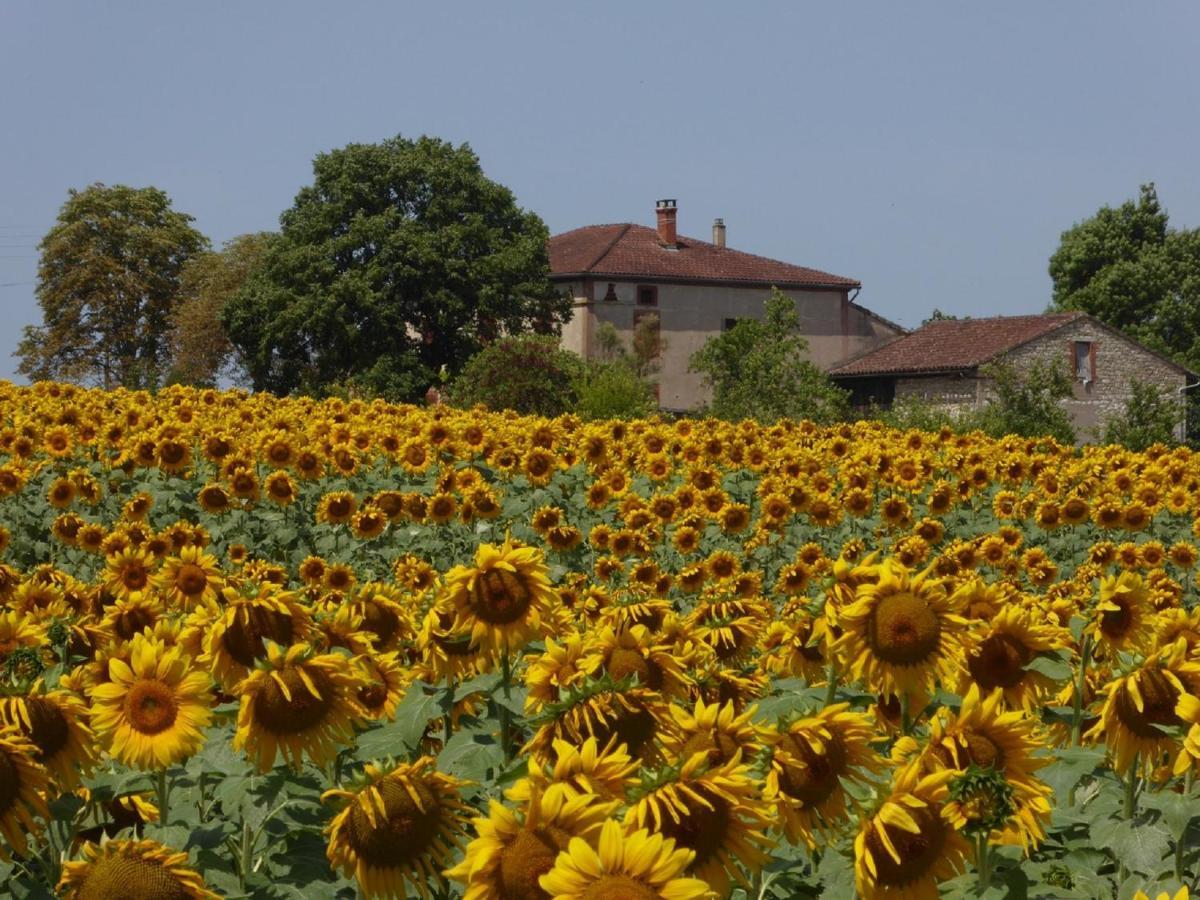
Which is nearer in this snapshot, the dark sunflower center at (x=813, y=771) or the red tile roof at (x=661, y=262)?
the dark sunflower center at (x=813, y=771)

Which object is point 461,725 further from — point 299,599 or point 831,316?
point 831,316

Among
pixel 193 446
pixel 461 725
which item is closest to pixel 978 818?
pixel 461 725

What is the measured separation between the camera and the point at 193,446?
46.5 feet

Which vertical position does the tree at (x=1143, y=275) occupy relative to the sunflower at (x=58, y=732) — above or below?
above

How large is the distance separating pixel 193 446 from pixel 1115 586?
34.2 ft

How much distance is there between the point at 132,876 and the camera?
3.22 m

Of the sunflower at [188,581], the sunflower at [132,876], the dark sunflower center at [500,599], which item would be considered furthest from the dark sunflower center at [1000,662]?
the sunflower at [188,581]

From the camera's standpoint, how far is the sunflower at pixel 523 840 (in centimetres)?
276

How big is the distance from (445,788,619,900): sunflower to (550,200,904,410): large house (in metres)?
61.7

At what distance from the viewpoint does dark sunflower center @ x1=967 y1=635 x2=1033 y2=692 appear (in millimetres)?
4773

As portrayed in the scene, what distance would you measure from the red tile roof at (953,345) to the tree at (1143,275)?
8389mm

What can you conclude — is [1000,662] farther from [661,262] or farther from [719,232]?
[719,232]

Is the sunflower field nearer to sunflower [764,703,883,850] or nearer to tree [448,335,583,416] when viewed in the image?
sunflower [764,703,883,850]

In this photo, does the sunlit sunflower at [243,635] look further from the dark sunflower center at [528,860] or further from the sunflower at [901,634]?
the dark sunflower center at [528,860]
